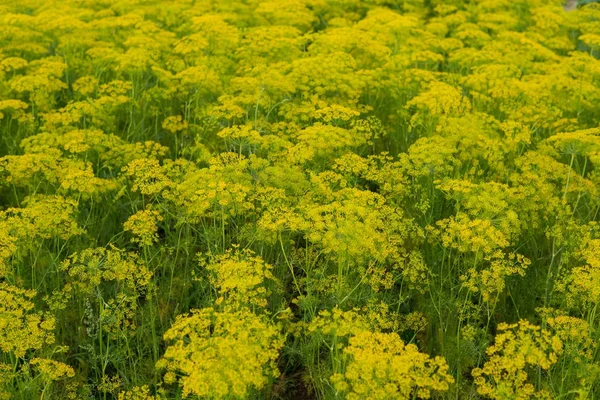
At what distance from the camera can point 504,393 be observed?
381 centimetres

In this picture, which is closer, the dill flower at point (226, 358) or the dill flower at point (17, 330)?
the dill flower at point (226, 358)

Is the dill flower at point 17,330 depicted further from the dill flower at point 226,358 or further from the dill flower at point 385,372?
the dill flower at point 385,372

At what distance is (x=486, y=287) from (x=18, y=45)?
626cm

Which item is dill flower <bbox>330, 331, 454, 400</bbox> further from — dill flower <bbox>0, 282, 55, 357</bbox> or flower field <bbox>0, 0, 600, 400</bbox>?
dill flower <bbox>0, 282, 55, 357</bbox>

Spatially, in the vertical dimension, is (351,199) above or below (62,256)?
above

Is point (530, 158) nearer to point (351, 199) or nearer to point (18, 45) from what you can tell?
point (351, 199)

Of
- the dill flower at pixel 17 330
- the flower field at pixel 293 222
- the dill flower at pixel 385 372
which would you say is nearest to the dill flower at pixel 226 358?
the flower field at pixel 293 222

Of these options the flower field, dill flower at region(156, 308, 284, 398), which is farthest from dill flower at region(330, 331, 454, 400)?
dill flower at region(156, 308, 284, 398)

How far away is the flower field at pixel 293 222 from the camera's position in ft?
14.0

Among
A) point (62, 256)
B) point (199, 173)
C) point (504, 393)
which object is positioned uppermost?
point (199, 173)

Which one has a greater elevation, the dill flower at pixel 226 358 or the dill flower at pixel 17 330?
the dill flower at pixel 226 358

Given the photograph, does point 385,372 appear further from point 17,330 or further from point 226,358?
point 17,330

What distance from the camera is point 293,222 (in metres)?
4.75

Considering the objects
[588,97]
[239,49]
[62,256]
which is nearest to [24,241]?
[62,256]
